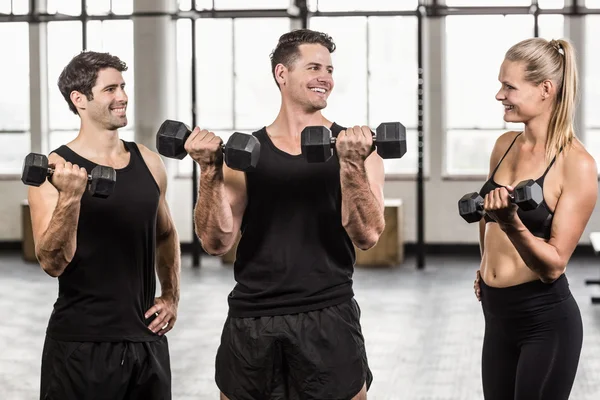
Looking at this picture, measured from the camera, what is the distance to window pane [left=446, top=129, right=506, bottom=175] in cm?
988

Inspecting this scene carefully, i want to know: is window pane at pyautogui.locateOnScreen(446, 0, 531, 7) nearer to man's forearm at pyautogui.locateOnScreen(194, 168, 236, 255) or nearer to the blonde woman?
the blonde woman

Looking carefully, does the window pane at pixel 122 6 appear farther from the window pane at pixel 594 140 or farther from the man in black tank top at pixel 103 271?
the man in black tank top at pixel 103 271

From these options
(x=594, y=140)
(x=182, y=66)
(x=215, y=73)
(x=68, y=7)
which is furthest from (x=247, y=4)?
(x=594, y=140)

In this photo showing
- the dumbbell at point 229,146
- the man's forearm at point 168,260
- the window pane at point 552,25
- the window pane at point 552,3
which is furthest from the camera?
the window pane at point 552,3

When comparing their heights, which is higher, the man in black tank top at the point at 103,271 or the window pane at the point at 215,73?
the window pane at the point at 215,73

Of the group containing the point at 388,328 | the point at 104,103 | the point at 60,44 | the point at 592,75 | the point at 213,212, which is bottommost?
the point at 388,328

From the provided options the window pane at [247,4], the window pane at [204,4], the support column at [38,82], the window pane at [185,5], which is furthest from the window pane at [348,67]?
the support column at [38,82]

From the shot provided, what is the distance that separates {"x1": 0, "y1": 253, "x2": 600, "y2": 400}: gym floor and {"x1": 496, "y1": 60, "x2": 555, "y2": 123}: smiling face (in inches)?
93.5

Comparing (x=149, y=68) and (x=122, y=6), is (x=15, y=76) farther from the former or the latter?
(x=149, y=68)

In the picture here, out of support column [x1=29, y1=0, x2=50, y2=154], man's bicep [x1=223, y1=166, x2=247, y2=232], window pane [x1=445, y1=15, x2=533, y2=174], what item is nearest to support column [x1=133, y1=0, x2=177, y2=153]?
support column [x1=29, y1=0, x2=50, y2=154]

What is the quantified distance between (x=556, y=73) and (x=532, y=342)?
693 millimetres

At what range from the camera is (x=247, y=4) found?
33.3 feet

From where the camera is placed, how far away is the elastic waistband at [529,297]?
2479 millimetres

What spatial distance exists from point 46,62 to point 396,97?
369cm
